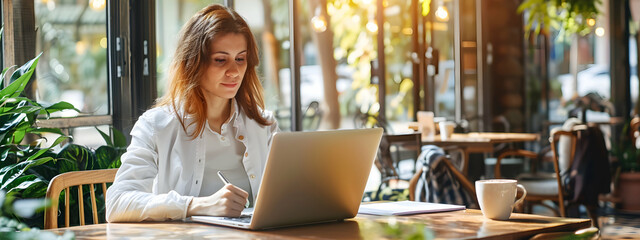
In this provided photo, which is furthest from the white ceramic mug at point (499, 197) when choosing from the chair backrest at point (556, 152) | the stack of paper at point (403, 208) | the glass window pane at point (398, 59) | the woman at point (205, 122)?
the glass window pane at point (398, 59)

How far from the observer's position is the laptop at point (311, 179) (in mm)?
1547

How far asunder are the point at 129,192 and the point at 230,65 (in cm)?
48

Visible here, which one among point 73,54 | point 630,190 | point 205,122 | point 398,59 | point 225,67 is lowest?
point 630,190

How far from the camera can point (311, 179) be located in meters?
1.64

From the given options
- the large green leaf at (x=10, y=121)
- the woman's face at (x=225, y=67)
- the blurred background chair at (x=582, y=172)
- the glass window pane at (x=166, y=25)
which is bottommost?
the blurred background chair at (x=582, y=172)

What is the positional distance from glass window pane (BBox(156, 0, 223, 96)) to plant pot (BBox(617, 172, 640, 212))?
4.07 meters

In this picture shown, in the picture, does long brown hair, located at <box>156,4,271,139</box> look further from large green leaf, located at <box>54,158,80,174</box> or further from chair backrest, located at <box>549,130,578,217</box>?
chair backrest, located at <box>549,130,578,217</box>

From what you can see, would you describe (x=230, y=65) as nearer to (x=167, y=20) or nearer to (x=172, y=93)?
(x=172, y=93)

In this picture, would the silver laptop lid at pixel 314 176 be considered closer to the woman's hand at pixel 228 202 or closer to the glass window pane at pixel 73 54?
the woman's hand at pixel 228 202

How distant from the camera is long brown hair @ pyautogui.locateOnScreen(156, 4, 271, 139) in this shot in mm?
2146

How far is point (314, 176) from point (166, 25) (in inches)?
117

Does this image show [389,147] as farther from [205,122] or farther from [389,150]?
[205,122]

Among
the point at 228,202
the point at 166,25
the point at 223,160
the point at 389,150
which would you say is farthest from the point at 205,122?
the point at 389,150

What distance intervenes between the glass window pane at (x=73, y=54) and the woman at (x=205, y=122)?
1715 mm
